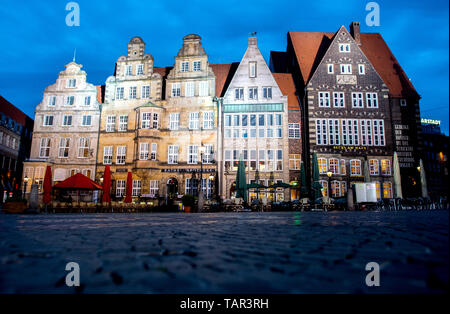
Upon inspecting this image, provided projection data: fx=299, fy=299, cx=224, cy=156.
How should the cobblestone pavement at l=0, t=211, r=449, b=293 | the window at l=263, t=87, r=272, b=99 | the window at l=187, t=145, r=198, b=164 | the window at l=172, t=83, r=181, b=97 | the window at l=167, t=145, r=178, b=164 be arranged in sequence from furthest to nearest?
the window at l=172, t=83, r=181, b=97 < the window at l=263, t=87, r=272, b=99 < the window at l=167, t=145, r=178, b=164 < the window at l=187, t=145, r=198, b=164 < the cobblestone pavement at l=0, t=211, r=449, b=293

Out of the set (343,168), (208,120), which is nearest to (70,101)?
(208,120)

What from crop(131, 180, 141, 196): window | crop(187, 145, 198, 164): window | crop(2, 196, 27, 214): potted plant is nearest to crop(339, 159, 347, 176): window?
crop(187, 145, 198, 164): window

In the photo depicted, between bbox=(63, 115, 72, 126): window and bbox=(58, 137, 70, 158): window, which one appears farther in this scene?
bbox=(63, 115, 72, 126): window

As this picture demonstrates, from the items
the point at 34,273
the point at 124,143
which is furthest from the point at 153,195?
the point at 34,273

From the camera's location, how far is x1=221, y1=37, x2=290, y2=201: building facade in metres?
30.0

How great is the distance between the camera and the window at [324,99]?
31.5 metres

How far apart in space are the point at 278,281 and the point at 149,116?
102 feet

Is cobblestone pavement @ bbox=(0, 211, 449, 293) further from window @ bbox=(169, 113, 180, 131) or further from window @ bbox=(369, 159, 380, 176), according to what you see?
window @ bbox=(369, 159, 380, 176)

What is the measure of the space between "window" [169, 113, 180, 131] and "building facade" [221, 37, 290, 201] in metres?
4.89

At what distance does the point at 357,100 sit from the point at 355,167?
7222mm

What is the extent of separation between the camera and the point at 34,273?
1838 millimetres

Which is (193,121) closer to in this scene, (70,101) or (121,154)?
(121,154)
